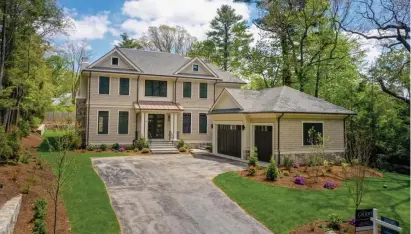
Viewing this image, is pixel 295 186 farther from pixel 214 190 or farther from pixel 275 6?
pixel 275 6

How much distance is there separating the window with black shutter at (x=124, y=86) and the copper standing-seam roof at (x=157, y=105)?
1315 mm

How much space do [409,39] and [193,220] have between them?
14023 millimetres

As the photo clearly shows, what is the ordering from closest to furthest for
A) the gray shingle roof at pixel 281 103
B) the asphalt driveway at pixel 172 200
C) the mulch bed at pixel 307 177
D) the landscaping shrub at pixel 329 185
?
the asphalt driveway at pixel 172 200 < the landscaping shrub at pixel 329 185 < the mulch bed at pixel 307 177 < the gray shingle roof at pixel 281 103

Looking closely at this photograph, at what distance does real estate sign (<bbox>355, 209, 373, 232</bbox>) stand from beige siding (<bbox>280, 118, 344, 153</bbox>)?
8.61m

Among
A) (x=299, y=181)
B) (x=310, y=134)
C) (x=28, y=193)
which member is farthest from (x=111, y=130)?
(x=299, y=181)

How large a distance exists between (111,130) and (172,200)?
45.3 ft

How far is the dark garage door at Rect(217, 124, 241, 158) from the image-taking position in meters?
18.0

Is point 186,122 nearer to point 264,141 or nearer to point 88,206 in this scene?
point 264,141

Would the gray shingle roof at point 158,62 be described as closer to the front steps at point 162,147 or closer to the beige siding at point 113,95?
the beige siding at point 113,95

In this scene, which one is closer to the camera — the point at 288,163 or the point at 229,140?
the point at 288,163

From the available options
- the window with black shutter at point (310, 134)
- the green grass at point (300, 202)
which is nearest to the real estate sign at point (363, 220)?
the green grass at point (300, 202)

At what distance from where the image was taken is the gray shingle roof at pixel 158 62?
77.6 feet

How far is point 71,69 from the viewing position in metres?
46.1

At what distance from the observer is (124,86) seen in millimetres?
22438
